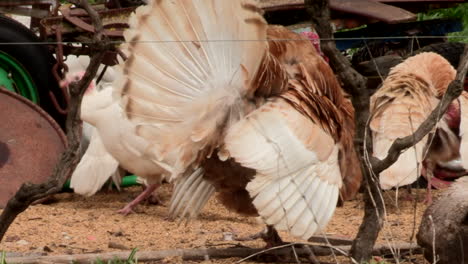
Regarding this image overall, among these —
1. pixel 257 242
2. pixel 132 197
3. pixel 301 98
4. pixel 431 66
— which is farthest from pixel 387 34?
pixel 301 98

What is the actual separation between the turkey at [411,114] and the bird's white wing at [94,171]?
7.37 ft

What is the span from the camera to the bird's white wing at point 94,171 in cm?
746

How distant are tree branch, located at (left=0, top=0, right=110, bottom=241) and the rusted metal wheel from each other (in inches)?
118

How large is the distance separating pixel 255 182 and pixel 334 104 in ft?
3.16

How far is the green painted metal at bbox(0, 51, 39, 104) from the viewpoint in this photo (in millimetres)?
7879

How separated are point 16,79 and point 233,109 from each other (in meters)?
3.75

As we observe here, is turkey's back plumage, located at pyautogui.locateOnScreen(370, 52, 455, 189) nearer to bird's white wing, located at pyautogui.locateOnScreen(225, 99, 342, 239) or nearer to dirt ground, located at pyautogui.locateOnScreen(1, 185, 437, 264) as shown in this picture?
dirt ground, located at pyautogui.locateOnScreen(1, 185, 437, 264)

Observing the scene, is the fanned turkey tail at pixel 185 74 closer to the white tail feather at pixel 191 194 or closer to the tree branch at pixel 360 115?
the white tail feather at pixel 191 194

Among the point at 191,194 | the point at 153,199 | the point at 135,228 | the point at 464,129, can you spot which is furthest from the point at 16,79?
the point at 464,129

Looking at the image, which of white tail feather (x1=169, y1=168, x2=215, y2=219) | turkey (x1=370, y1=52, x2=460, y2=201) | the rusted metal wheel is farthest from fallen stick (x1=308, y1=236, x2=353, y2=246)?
the rusted metal wheel

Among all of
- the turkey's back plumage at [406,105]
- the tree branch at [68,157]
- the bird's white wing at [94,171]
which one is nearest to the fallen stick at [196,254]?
the tree branch at [68,157]

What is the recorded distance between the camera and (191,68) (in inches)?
191

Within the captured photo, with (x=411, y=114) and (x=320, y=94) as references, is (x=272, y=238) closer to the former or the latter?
(x=320, y=94)

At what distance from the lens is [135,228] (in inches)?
262
